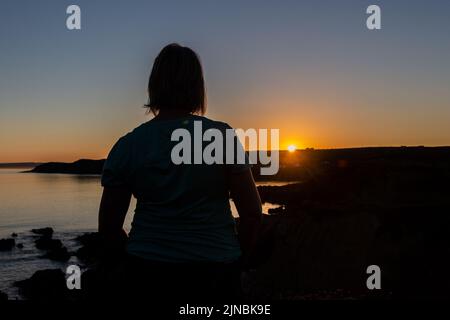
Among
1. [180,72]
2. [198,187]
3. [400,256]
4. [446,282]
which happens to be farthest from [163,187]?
[400,256]

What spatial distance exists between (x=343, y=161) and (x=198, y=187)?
78.1ft

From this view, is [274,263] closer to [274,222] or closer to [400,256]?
[274,222]

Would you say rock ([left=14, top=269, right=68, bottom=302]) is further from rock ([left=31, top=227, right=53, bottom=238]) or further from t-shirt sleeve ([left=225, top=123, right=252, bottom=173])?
t-shirt sleeve ([left=225, top=123, right=252, bottom=173])

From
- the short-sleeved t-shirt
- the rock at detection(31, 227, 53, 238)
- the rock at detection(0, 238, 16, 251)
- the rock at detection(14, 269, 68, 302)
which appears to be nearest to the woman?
the short-sleeved t-shirt

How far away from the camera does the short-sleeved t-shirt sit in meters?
2.53

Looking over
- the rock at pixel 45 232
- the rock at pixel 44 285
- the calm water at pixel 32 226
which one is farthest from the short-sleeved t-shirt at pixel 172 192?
the rock at pixel 45 232

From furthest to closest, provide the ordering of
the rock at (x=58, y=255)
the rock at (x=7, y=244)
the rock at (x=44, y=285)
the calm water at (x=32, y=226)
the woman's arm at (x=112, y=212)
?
the rock at (x=7, y=244) → the rock at (x=58, y=255) → the calm water at (x=32, y=226) → the rock at (x=44, y=285) → the woman's arm at (x=112, y=212)

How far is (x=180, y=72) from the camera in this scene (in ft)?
8.80

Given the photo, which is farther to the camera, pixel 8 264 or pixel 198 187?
pixel 8 264

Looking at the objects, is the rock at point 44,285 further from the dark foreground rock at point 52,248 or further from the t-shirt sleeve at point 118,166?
the t-shirt sleeve at point 118,166

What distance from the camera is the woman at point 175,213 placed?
2531mm

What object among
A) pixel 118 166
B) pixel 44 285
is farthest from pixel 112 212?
pixel 44 285

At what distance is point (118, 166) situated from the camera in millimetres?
2566
